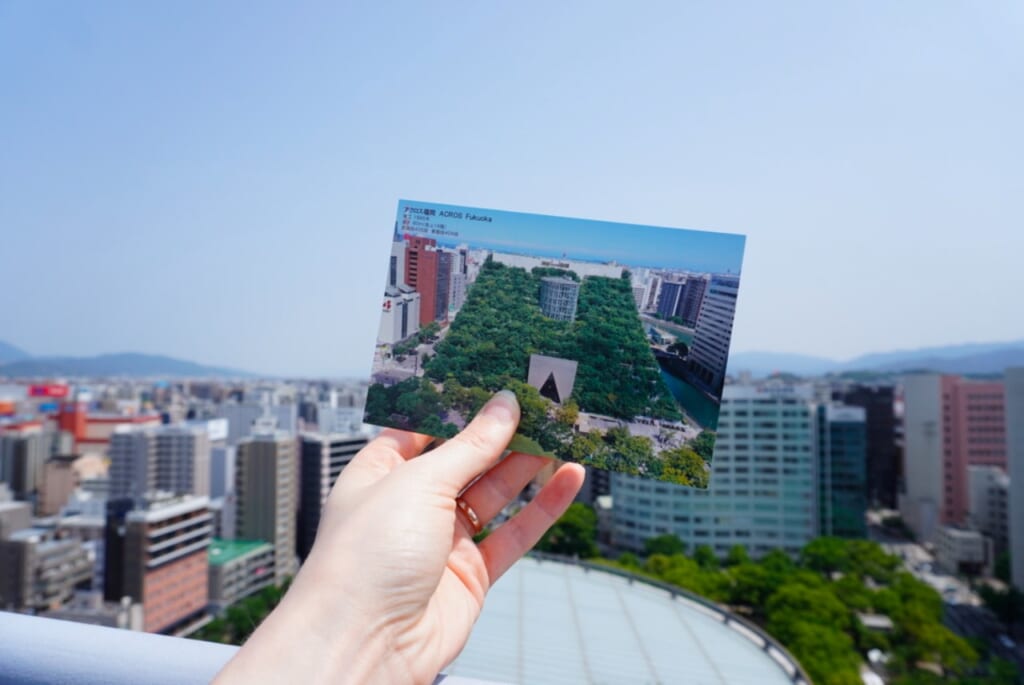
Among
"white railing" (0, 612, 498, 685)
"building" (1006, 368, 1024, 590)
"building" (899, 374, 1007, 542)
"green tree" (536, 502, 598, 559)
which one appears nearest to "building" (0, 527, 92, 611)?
"green tree" (536, 502, 598, 559)

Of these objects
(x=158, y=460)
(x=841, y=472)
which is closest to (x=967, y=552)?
(x=841, y=472)

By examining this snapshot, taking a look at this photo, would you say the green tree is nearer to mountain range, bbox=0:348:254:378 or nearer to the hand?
the hand

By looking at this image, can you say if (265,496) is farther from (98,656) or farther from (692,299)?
(692,299)

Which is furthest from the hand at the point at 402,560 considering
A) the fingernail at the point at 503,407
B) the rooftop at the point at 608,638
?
the rooftop at the point at 608,638

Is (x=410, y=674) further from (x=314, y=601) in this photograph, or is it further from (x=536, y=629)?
(x=536, y=629)

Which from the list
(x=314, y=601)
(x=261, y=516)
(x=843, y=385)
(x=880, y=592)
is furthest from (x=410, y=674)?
(x=843, y=385)

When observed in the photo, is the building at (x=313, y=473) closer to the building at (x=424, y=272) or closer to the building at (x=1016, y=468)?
the building at (x=1016, y=468)
